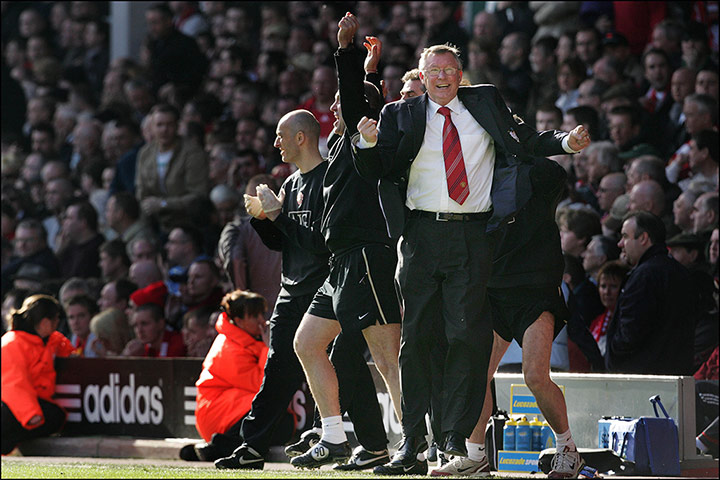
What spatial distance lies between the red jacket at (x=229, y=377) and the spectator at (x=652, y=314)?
2.65 m

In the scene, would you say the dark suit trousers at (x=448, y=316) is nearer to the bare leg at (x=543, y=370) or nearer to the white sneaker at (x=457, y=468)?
the white sneaker at (x=457, y=468)

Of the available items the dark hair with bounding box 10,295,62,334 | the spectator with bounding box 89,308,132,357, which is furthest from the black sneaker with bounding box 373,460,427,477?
the spectator with bounding box 89,308,132,357

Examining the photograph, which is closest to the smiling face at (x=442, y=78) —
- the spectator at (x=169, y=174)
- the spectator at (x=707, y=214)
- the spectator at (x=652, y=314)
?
the spectator at (x=652, y=314)

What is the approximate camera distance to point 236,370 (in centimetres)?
1021

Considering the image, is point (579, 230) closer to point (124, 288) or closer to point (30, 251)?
point (124, 288)

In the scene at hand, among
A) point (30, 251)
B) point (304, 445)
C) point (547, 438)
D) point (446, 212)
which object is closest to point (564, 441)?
point (547, 438)

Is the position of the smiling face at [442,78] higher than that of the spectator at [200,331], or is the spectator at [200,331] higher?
the smiling face at [442,78]

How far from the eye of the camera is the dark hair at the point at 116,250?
14.5 meters

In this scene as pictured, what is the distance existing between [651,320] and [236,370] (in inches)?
121

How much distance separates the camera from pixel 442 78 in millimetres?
7434

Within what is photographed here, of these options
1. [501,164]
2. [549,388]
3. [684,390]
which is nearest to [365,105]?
[501,164]

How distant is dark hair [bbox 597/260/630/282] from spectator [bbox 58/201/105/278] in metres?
6.57

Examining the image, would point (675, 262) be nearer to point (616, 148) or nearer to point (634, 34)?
point (616, 148)

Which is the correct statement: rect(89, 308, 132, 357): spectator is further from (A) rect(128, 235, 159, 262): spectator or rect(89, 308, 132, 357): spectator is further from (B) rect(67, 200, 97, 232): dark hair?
(B) rect(67, 200, 97, 232): dark hair
